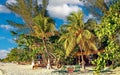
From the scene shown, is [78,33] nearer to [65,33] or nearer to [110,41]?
[65,33]

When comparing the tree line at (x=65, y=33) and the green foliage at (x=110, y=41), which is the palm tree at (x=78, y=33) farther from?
the green foliage at (x=110, y=41)

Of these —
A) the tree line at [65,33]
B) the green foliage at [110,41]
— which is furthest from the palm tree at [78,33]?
the green foliage at [110,41]

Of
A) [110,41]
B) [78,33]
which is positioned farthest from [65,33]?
[110,41]

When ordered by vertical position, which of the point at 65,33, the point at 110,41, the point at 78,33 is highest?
the point at 65,33

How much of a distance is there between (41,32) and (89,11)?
849 centimetres

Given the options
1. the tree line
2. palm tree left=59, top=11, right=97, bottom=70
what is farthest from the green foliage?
palm tree left=59, top=11, right=97, bottom=70

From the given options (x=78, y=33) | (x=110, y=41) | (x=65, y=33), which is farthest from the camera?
(x=65, y=33)

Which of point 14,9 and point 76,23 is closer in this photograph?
point 76,23

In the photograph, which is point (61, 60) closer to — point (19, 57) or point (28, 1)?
point (28, 1)

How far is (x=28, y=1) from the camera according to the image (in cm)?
4772

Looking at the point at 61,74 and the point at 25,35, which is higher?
the point at 25,35

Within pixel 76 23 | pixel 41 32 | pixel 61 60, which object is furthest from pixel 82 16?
pixel 61 60

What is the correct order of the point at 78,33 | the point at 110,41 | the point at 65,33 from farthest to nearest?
the point at 65,33 < the point at 78,33 < the point at 110,41

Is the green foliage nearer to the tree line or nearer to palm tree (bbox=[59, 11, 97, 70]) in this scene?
the tree line
